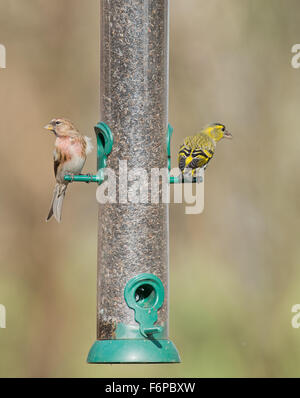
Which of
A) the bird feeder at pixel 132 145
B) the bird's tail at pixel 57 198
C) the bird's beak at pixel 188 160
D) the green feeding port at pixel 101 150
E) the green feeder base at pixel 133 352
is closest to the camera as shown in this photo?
the green feeder base at pixel 133 352

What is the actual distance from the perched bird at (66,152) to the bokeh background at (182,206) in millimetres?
4569

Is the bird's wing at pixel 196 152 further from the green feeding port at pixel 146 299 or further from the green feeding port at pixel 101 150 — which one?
the green feeding port at pixel 146 299

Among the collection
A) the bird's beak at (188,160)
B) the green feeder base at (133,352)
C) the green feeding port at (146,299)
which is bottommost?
the green feeder base at (133,352)

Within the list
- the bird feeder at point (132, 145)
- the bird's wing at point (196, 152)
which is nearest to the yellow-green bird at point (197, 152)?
the bird's wing at point (196, 152)

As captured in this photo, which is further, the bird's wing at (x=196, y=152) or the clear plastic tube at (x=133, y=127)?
the bird's wing at (x=196, y=152)

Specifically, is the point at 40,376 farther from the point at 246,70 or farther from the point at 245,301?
the point at 246,70

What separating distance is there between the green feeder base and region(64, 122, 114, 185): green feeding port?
1366 mm

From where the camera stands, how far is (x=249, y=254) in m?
14.8

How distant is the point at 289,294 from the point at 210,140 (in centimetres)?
543

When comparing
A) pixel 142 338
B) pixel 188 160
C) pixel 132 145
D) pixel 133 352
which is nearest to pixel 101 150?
pixel 132 145

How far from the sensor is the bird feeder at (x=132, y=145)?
8.59m

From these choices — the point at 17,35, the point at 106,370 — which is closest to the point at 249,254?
the point at 106,370

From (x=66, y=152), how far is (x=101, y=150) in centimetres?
95

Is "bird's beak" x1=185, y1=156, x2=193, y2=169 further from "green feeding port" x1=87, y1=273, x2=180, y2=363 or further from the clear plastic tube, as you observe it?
"green feeding port" x1=87, y1=273, x2=180, y2=363
